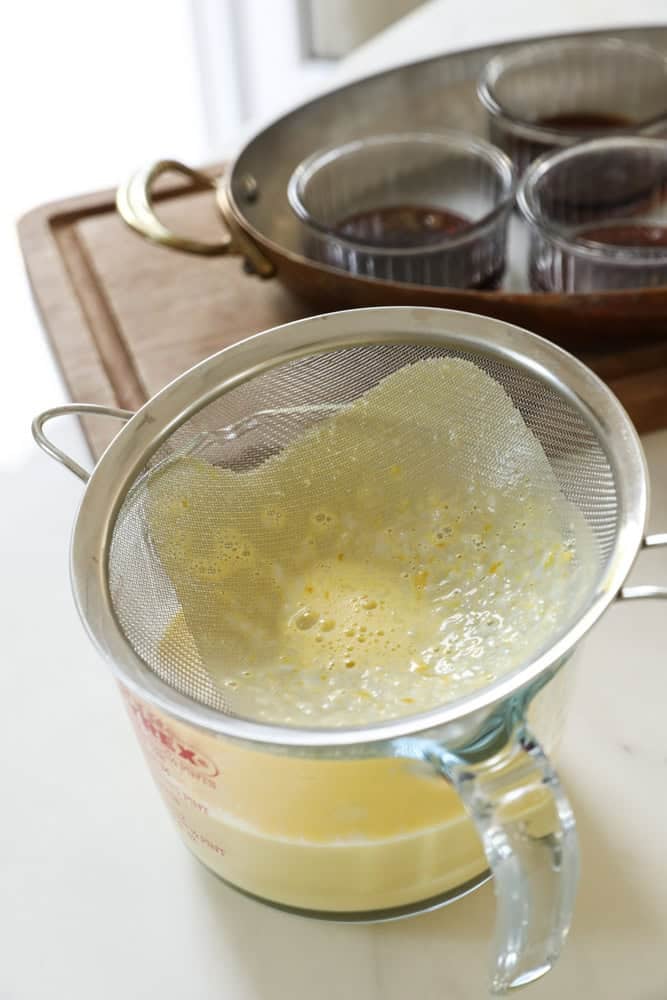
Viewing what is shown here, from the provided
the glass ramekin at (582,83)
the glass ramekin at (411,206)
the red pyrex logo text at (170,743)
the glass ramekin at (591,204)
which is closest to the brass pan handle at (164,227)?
the glass ramekin at (411,206)

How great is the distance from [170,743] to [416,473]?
266 mm

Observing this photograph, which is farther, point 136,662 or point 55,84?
point 55,84

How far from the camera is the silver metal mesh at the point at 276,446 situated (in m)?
0.59

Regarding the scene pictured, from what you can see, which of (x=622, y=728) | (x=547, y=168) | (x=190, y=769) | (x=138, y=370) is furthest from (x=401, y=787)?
(x=547, y=168)

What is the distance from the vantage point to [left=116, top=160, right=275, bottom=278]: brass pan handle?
95 cm

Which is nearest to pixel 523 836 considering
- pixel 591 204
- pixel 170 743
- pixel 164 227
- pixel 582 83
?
pixel 170 743

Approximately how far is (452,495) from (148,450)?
0.20m

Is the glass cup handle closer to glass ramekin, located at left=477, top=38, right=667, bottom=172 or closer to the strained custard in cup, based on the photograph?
the strained custard in cup

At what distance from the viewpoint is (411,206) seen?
1.13 meters

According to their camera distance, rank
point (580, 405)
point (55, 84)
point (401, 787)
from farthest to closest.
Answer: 1. point (55, 84)
2. point (580, 405)
3. point (401, 787)

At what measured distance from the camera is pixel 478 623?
646 millimetres

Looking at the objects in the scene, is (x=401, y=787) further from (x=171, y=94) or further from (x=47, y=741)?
(x=171, y=94)

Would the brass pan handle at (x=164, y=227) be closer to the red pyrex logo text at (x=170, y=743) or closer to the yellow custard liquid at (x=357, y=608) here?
the yellow custard liquid at (x=357, y=608)

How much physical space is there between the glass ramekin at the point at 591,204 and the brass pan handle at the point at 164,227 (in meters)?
0.24
